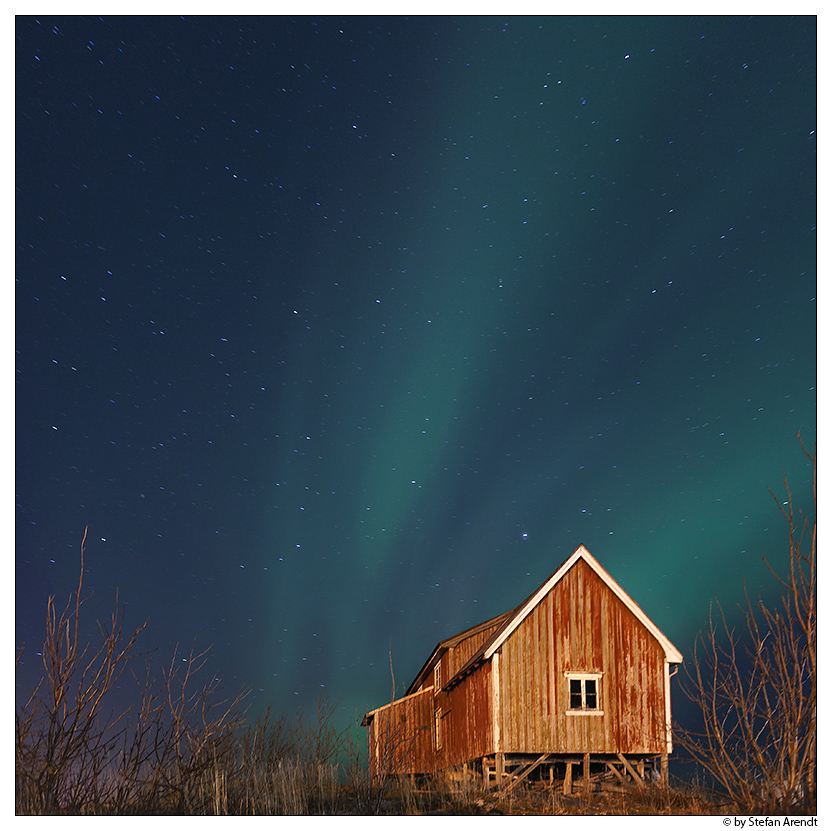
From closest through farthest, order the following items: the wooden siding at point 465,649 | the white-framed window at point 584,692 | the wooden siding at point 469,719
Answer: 1. the white-framed window at point 584,692
2. the wooden siding at point 469,719
3. the wooden siding at point 465,649

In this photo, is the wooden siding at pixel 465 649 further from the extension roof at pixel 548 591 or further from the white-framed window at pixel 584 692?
the white-framed window at pixel 584 692

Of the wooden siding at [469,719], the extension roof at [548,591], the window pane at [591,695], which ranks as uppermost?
the extension roof at [548,591]

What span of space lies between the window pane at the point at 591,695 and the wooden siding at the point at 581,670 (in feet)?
0.61

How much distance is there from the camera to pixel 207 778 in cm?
1092

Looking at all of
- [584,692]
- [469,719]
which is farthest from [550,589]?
[469,719]

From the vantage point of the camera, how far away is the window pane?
20.6 m

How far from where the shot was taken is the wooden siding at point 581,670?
20.3 m

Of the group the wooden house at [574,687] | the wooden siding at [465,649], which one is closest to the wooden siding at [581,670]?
the wooden house at [574,687]

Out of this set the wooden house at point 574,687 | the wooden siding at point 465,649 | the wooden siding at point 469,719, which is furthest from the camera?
the wooden siding at point 465,649

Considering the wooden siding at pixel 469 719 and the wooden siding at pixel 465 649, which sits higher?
the wooden siding at pixel 465 649

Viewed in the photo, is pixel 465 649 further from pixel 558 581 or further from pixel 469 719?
pixel 558 581
